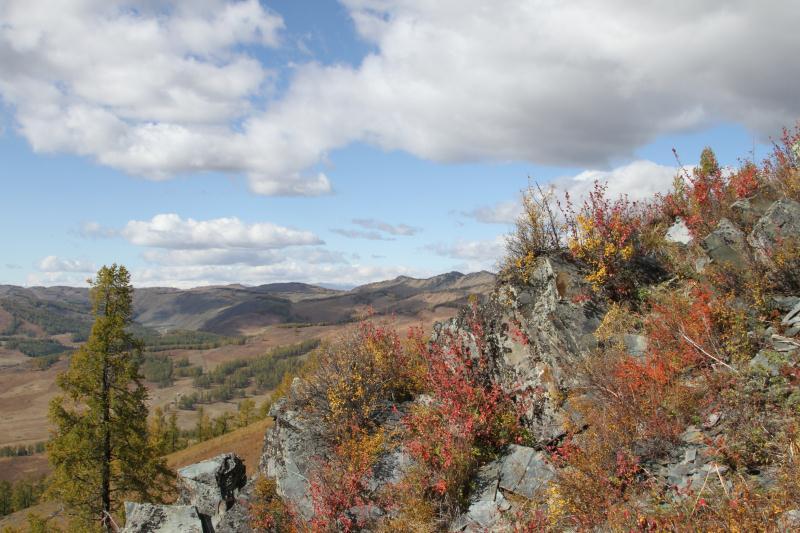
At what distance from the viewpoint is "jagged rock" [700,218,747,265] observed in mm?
12109

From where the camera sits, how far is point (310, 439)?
49.1 ft

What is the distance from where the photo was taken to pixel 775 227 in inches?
474

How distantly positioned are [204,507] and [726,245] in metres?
18.5

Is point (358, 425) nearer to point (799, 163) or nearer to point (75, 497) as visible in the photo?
point (799, 163)

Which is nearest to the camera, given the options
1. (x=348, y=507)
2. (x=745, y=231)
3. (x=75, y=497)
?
(x=348, y=507)

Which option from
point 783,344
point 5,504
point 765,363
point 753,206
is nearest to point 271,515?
point 765,363

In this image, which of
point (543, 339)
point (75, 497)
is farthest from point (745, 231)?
point (75, 497)

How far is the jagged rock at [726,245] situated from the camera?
1211 centimetres

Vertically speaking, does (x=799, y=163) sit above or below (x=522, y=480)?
above

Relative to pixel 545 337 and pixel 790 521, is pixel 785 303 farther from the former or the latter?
pixel 790 521

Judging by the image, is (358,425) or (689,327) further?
(358,425)

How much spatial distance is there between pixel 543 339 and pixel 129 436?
23.4 meters

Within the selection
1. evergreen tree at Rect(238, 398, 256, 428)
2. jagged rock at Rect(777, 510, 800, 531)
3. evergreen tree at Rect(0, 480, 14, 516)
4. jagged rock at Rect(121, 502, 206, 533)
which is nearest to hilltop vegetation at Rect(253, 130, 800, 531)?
jagged rock at Rect(777, 510, 800, 531)

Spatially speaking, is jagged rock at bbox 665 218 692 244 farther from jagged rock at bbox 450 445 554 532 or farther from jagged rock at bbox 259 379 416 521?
jagged rock at bbox 259 379 416 521
